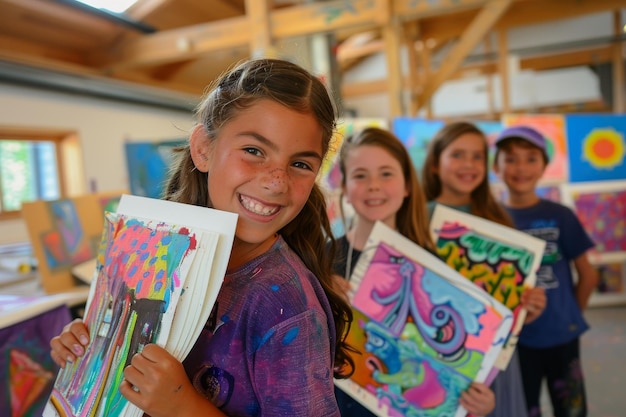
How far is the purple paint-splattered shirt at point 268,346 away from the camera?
2.13 ft

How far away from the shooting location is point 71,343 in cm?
83

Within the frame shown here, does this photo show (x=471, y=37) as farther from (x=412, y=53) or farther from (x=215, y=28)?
(x=215, y=28)

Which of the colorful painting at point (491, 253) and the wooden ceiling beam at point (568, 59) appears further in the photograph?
the wooden ceiling beam at point (568, 59)

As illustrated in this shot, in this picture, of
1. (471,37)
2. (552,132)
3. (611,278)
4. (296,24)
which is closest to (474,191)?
(471,37)

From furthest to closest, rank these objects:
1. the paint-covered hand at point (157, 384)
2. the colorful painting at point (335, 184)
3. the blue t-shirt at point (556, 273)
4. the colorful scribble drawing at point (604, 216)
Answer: the colorful scribble drawing at point (604, 216) → the colorful painting at point (335, 184) → the blue t-shirt at point (556, 273) → the paint-covered hand at point (157, 384)

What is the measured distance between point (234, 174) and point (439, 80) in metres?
3.55

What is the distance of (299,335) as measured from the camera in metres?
0.65

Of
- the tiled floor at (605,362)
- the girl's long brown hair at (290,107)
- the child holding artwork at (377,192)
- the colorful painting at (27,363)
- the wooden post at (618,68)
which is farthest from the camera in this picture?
the wooden post at (618,68)

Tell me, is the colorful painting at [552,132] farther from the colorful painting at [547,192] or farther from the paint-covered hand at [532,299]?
the paint-covered hand at [532,299]

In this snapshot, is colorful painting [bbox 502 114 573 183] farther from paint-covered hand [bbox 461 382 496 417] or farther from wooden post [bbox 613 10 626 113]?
paint-covered hand [bbox 461 382 496 417]

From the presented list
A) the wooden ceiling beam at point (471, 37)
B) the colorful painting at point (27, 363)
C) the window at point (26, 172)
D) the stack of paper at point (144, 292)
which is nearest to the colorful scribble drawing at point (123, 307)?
the stack of paper at point (144, 292)

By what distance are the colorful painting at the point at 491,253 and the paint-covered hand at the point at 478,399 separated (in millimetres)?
285

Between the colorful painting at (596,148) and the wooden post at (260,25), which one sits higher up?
the wooden post at (260,25)

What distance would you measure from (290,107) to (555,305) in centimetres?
140
